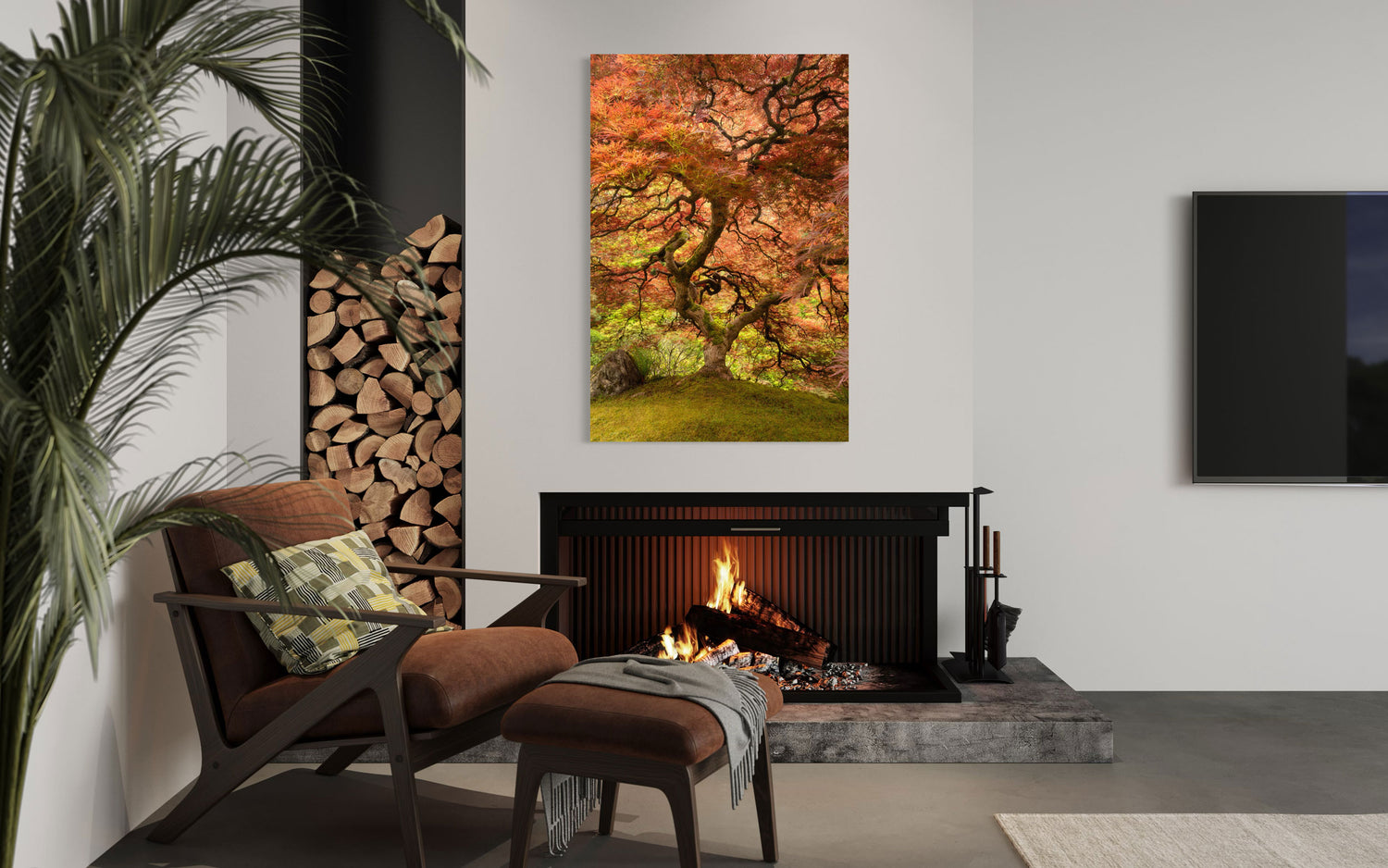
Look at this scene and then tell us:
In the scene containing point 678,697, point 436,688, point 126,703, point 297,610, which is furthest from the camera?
point 126,703

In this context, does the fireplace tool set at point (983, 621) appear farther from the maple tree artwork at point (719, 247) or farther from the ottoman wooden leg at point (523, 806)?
the ottoman wooden leg at point (523, 806)

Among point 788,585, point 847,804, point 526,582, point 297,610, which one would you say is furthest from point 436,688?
point 788,585

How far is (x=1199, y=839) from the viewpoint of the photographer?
2521 millimetres

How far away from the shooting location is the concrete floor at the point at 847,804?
2.48 meters

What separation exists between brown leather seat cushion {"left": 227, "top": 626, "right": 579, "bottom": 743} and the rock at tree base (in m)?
1.00

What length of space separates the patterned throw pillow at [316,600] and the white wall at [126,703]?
394 mm

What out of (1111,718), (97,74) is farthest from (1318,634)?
(97,74)

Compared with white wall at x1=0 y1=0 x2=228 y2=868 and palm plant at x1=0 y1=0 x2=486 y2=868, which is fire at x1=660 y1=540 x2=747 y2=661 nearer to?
white wall at x1=0 y1=0 x2=228 y2=868

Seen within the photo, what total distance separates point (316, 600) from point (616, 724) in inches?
37.0

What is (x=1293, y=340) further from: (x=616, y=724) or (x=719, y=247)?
(x=616, y=724)

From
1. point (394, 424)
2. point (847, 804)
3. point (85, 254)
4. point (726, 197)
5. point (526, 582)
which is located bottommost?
point (847, 804)

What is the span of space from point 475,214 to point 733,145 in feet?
2.98

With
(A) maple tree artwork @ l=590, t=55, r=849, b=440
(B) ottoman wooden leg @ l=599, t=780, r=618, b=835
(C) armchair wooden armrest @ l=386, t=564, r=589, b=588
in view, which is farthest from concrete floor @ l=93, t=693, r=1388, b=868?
(A) maple tree artwork @ l=590, t=55, r=849, b=440

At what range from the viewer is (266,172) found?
1630 mm
